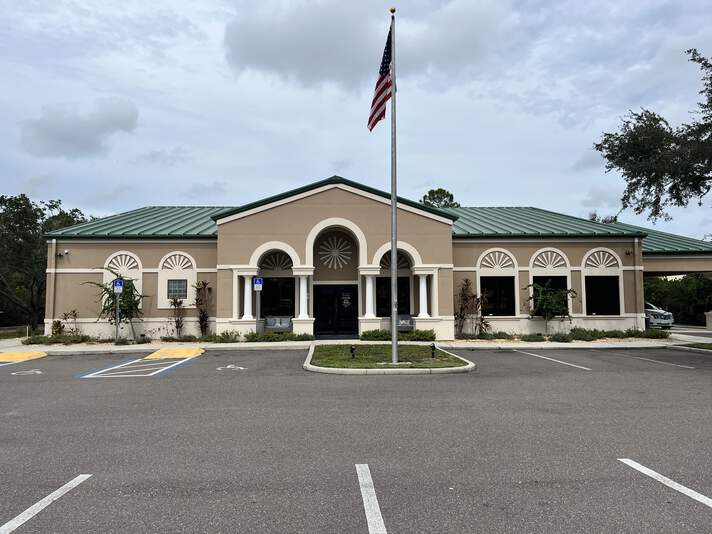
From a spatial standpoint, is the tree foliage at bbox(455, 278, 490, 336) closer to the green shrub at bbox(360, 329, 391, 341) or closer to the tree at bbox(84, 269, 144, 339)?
the green shrub at bbox(360, 329, 391, 341)

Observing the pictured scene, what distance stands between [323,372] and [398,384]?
97.4 inches

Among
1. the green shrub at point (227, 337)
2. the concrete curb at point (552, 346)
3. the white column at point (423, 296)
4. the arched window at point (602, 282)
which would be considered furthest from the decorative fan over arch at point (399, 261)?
the arched window at point (602, 282)

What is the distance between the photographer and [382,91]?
48.3 feet

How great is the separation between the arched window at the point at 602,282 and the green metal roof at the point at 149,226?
18.2 meters

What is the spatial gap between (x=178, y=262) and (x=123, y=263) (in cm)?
255

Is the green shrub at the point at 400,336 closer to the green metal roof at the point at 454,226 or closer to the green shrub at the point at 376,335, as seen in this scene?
the green shrub at the point at 376,335

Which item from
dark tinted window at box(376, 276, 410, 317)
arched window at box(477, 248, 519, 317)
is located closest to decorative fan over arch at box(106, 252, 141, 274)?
dark tinted window at box(376, 276, 410, 317)

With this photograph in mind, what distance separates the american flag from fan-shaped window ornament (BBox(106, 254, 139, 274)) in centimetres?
1426

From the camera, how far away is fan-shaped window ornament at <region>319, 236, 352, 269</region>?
2366 centimetres

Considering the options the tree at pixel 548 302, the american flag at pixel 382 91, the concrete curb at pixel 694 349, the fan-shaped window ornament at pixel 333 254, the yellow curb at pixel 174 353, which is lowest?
the concrete curb at pixel 694 349

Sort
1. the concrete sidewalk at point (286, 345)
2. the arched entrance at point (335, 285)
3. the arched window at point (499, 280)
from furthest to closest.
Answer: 1. the arched window at point (499, 280)
2. the arched entrance at point (335, 285)
3. the concrete sidewalk at point (286, 345)

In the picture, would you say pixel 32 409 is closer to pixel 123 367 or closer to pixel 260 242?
pixel 123 367

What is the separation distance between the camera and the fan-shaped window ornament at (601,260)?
24.3 m

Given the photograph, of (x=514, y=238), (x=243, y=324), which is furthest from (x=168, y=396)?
(x=514, y=238)
